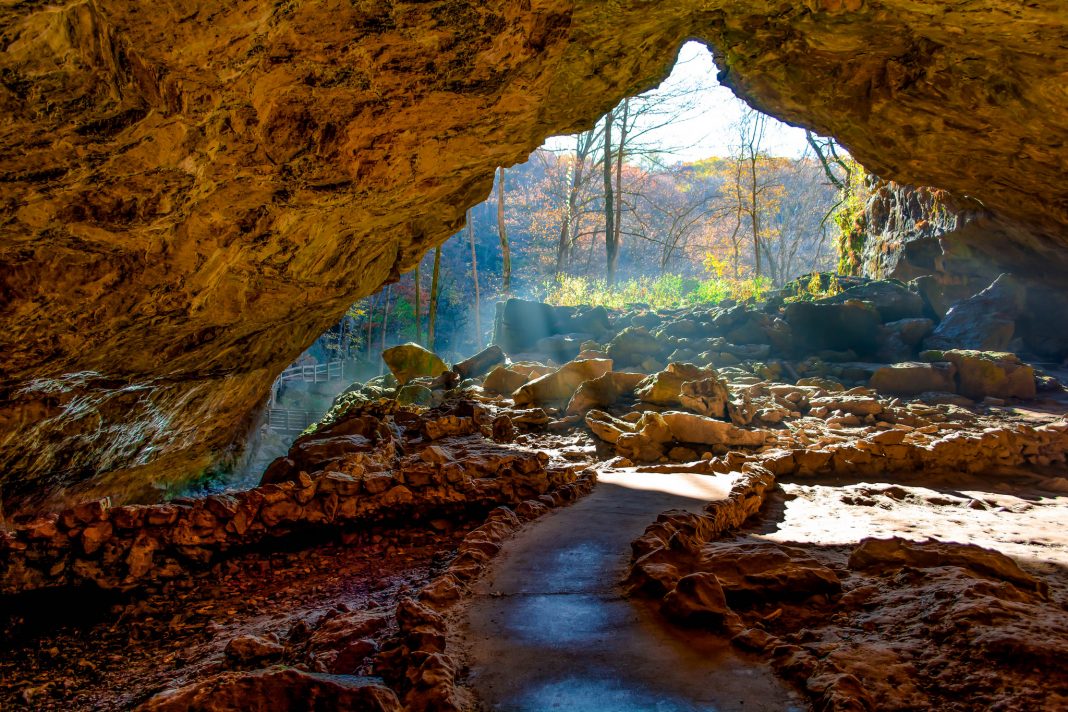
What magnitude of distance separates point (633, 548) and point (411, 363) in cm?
1064

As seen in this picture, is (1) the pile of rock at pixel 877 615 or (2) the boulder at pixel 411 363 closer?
(1) the pile of rock at pixel 877 615

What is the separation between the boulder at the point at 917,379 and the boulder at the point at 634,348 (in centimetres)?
441

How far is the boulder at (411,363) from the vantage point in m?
13.4

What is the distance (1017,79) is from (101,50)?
695cm

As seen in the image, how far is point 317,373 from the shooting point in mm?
27875

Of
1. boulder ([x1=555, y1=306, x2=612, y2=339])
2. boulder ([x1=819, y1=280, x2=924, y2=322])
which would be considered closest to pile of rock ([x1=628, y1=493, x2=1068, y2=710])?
boulder ([x1=819, y1=280, x2=924, y2=322])

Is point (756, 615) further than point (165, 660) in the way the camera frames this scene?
No

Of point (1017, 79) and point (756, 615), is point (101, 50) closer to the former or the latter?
point (756, 615)

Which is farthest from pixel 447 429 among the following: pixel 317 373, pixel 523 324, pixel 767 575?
pixel 317 373

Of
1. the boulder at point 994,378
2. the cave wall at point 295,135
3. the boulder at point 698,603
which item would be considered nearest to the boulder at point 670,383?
the cave wall at point 295,135

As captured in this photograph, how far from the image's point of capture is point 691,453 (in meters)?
6.80

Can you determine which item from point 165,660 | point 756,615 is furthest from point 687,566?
point 165,660

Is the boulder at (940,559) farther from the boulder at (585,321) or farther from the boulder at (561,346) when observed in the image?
the boulder at (585,321)

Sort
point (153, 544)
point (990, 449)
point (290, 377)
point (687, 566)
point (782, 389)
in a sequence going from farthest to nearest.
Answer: point (290, 377) → point (782, 389) → point (990, 449) → point (153, 544) → point (687, 566)
